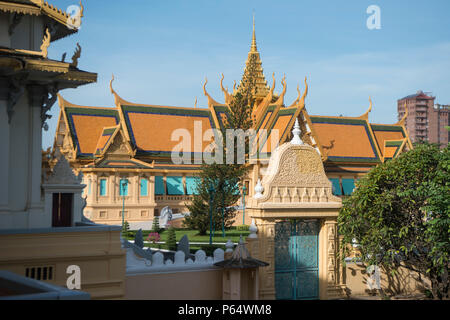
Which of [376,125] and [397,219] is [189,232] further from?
[376,125]

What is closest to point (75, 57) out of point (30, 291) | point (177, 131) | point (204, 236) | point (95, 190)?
point (30, 291)

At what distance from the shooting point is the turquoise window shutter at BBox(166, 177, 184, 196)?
41625 mm

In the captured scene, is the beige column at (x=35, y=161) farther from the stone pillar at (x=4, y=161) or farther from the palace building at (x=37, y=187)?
the stone pillar at (x=4, y=161)

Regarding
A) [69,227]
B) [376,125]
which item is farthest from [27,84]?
[376,125]

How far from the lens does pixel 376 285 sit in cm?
1775

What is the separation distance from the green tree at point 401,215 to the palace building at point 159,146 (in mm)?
20973

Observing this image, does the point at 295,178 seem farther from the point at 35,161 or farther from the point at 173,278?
the point at 35,161

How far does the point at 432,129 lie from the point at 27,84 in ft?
398

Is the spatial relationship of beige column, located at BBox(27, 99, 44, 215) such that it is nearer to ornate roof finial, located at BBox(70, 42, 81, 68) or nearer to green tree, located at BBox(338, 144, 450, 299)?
ornate roof finial, located at BBox(70, 42, 81, 68)

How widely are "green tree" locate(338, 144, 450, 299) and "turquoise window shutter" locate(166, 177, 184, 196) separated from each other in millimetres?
25118

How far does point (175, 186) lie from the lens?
4191 cm

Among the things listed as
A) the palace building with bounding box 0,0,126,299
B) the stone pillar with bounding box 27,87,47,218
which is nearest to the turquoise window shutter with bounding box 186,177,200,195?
the palace building with bounding box 0,0,126,299

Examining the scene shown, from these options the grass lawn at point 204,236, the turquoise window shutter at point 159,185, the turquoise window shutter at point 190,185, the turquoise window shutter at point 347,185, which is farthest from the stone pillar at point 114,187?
the turquoise window shutter at point 347,185

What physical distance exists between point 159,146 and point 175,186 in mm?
3007
